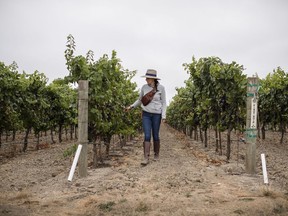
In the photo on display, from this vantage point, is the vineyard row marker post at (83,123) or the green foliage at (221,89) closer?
the vineyard row marker post at (83,123)

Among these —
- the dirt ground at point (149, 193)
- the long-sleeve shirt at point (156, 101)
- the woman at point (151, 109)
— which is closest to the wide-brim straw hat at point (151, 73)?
the woman at point (151, 109)

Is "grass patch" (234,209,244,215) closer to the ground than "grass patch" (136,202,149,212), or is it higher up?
higher up

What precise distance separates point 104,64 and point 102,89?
56cm

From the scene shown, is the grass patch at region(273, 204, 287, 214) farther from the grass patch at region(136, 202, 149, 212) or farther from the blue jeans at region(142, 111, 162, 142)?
the blue jeans at region(142, 111, 162, 142)

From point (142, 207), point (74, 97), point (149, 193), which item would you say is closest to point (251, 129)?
point (149, 193)

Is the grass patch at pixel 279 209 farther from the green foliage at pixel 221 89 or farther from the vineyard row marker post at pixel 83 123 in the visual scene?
the green foliage at pixel 221 89

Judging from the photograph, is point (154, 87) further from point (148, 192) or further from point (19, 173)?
point (19, 173)

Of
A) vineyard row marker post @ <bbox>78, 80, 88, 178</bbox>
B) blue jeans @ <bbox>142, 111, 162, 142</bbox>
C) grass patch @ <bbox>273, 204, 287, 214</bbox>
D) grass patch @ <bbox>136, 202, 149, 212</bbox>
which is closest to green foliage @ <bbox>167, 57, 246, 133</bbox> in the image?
blue jeans @ <bbox>142, 111, 162, 142</bbox>

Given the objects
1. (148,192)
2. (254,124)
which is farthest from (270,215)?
(254,124)

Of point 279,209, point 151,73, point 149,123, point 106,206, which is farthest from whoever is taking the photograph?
point 149,123

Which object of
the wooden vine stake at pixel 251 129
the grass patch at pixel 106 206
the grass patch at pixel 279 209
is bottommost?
the grass patch at pixel 106 206

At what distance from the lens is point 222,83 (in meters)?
8.73

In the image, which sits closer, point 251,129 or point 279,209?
point 279,209

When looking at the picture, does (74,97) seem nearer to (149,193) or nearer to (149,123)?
(149,123)
